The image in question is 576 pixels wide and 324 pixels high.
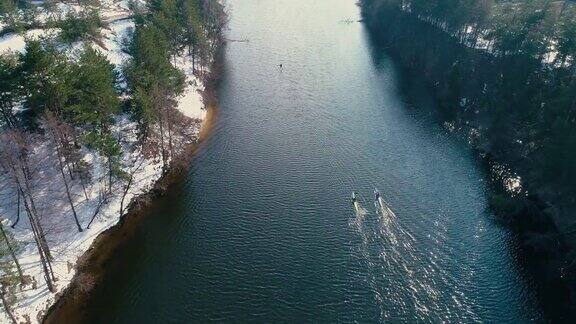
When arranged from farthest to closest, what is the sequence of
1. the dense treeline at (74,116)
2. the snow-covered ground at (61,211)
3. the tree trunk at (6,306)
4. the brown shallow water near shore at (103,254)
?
the dense treeline at (74,116), the snow-covered ground at (61,211), the brown shallow water near shore at (103,254), the tree trunk at (6,306)

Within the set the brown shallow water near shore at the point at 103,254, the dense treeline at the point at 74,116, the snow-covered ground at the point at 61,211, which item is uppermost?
the dense treeline at the point at 74,116

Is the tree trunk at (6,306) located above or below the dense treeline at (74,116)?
below

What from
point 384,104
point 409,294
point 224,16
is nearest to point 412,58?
point 384,104

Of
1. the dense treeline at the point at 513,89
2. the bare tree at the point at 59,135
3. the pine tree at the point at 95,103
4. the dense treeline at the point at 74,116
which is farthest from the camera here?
the dense treeline at the point at 513,89

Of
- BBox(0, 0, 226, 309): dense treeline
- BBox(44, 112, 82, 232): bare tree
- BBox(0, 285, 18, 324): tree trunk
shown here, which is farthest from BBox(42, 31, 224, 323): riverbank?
BBox(44, 112, 82, 232): bare tree

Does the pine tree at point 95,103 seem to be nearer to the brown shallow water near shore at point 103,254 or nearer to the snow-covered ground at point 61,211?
the snow-covered ground at point 61,211

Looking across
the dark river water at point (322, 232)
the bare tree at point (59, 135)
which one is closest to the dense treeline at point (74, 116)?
the bare tree at point (59, 135)

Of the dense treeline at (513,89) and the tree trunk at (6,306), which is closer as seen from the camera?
the tree trunk at (6,306)

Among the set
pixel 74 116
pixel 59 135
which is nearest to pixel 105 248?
pixel 59 135
